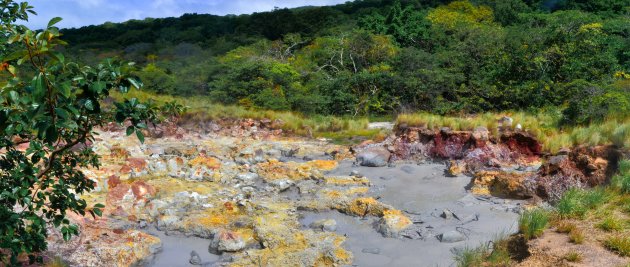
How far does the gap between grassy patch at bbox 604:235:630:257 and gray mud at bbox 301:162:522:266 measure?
45.0 inches

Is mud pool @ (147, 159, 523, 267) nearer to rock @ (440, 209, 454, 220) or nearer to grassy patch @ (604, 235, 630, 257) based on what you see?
rock @ (440, 209, 454, 220)

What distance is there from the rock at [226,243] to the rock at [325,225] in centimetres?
116

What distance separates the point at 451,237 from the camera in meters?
6.16

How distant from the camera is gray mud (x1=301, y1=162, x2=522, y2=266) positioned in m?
5.87

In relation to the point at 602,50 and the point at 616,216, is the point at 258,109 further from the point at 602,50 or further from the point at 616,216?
the point at 616,216

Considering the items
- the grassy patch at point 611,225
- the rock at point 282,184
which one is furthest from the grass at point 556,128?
the rock at point 282,184

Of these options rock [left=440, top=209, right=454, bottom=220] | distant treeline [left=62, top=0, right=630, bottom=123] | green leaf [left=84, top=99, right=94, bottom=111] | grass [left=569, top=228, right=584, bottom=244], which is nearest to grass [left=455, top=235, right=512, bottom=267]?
grass [left=569, top=228, right=584, bottom=244]

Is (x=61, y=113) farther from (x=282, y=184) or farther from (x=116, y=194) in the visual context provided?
(x=282, y=184)

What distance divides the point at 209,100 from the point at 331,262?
15520 mm

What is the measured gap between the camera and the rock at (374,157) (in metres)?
10.8

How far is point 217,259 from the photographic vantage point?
233 inches

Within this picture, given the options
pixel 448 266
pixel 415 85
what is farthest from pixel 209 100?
pixel 448 266

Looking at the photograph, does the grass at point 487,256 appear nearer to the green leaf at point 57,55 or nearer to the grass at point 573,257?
the grass at point 573,257

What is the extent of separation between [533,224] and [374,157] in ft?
18.8
